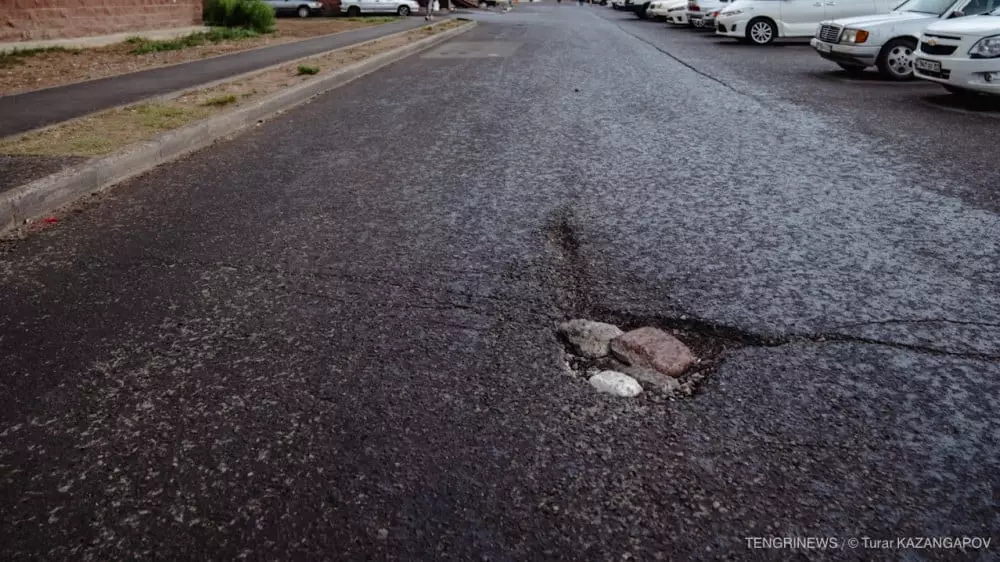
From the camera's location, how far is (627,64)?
12930 millimetres

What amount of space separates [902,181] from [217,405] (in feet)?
16.0

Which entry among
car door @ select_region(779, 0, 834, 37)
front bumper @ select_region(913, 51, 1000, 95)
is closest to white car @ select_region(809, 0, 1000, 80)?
front bumper @ select_region(913, 51, 1000, 95)

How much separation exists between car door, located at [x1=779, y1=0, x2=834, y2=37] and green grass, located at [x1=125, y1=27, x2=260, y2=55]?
1387cm

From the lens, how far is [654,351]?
273 cm

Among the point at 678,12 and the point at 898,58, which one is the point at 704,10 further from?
the point at 898,58

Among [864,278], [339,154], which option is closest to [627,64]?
[339,154]

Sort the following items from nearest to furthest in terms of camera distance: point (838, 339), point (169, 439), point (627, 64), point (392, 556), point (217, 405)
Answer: point (392, 556)
point (169, 439)
point (217, 405)
point (838, 339)
point (627, 64)

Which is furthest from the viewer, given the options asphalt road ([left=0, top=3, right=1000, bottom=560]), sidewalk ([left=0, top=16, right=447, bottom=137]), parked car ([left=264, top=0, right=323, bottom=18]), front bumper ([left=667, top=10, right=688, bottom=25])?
parked car ([left=264, top=0, right=323, bottom=18])

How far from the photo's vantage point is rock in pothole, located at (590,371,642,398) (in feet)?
8.27

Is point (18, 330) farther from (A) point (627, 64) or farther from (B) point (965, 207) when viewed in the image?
(A) point (627, 64)

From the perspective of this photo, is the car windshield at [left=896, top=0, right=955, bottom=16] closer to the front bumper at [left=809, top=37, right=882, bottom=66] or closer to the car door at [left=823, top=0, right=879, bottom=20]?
the front bumper at [left=809, top=37, right=882, bottom=66]

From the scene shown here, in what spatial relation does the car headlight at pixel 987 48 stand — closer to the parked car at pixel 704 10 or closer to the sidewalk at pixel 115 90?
the sidewalk at pixel 115 90

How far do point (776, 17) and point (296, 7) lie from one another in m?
27.6

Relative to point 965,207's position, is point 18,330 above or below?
below
